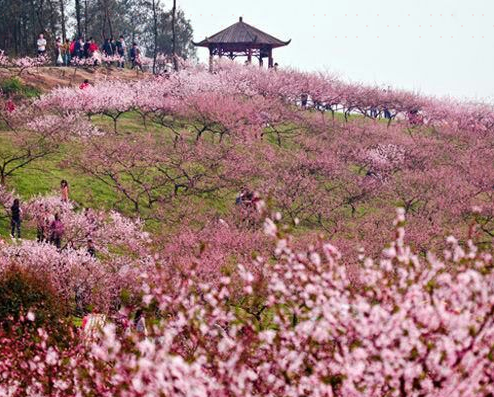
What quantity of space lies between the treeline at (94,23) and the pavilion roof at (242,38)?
134 inches

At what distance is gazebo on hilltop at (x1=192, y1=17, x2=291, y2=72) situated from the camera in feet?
217

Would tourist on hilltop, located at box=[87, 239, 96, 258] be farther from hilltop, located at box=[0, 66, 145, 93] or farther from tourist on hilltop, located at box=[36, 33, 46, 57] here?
tourist on hilltop, located at box=[36, 33, 46, 57]

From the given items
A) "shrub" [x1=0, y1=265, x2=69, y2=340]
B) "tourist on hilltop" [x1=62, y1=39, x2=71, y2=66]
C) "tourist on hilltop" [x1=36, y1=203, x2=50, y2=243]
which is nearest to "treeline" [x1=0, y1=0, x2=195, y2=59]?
"tourist on hilltop" [x1=62, y1=39, x2=71, y2=66]

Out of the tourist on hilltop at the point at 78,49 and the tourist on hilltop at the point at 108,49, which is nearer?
the tourist on hilltop at the point at 78,49

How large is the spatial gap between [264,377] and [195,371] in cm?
148

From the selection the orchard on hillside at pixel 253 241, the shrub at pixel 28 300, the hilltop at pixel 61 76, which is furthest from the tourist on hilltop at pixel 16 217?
the hilltop at pixel 61 76

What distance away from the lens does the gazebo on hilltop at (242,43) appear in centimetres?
6612

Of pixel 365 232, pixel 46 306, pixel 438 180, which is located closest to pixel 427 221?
pixel 365 232

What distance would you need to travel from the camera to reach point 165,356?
10.3 m

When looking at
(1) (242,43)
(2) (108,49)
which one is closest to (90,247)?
(2) (108,49)

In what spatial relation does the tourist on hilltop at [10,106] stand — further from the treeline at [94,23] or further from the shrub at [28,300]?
the shrub at [28,300]

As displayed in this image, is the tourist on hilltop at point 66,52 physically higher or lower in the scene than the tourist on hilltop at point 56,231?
higher

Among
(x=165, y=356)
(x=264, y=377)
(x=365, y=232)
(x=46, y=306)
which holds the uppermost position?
(x=165, y=356)

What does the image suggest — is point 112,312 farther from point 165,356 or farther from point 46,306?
point 165,356
